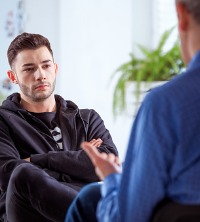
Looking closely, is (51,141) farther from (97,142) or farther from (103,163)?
(103,163)

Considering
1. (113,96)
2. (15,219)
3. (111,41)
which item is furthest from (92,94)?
(15,219)

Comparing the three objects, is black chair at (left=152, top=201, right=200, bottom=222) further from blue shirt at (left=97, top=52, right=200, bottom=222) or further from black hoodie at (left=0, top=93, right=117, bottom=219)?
black hoodie at (left=0, top=93, right=117, bottom=219)

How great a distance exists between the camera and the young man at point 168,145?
3.32ft

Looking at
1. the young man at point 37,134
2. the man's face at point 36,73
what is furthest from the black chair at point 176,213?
the man's face at point 36,73

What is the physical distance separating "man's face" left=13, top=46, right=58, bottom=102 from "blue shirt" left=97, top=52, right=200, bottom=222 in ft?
4.15

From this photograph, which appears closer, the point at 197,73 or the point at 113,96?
the point at 197,73

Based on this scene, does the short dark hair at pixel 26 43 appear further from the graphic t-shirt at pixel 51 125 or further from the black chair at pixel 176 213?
the black chair at pixel 176 213

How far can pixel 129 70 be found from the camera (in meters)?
4.38

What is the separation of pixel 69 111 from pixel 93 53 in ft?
6.88

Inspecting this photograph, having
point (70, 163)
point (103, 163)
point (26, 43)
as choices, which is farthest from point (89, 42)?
point (103, 163)

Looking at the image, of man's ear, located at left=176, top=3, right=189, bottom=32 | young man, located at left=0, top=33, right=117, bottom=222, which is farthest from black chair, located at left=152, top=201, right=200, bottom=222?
young man, located at left=0, top=33, right=117, bottom=222

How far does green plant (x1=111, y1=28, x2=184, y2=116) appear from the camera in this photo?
425 cm

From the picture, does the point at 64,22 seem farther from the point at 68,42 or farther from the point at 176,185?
the point at 176,185

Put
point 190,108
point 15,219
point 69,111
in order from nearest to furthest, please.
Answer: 1. point 190,108
2. point 15,219
3. point 69,111
